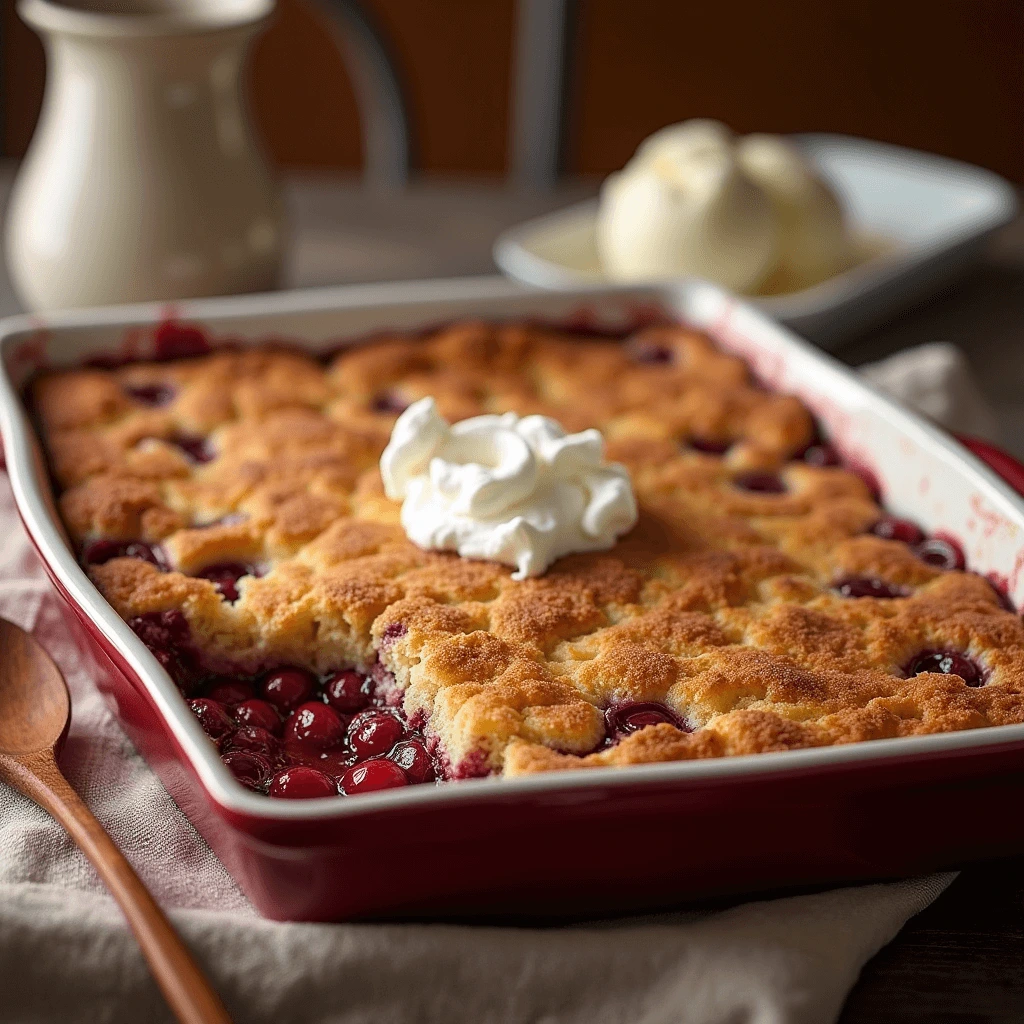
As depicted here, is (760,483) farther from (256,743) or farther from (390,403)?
(256,743)

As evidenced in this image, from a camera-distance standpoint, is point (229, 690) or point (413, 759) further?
point (229, 690)

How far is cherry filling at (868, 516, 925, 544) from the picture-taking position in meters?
1.54

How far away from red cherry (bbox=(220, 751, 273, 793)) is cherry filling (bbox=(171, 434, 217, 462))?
0.53 metres

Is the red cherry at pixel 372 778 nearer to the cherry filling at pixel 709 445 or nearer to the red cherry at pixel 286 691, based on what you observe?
the red cherry at pixel 286 691

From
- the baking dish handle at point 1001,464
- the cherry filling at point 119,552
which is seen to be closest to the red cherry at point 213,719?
the cherry filling at point 119,552

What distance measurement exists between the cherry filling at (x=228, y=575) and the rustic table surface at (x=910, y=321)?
0.67 metres

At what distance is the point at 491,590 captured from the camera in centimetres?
135

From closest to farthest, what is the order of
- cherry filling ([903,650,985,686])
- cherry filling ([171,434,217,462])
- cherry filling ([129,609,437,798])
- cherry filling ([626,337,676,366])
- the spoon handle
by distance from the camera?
the spoon handle → cherry filling ([129,609,437,798]) → cherry filling ([903,650,985,686]) → cherry filling ([171,434,217,462]) → cherry filling ([626,337,676,366])

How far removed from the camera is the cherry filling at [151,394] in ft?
5.71

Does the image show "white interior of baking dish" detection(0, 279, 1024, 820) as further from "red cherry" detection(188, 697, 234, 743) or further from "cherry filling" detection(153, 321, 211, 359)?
"red cherry" detection(188, 697, 234, 743)

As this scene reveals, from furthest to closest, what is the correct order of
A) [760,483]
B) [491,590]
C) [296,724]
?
[760,483], [491,590], [296,724]

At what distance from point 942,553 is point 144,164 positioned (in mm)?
1216

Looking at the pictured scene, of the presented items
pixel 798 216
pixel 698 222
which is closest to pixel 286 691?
pixel 698 222

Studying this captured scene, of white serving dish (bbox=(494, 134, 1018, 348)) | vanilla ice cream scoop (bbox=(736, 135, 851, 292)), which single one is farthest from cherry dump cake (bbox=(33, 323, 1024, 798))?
vanilla ice cream scoop (bbox=(736, 135, 851, 292))
